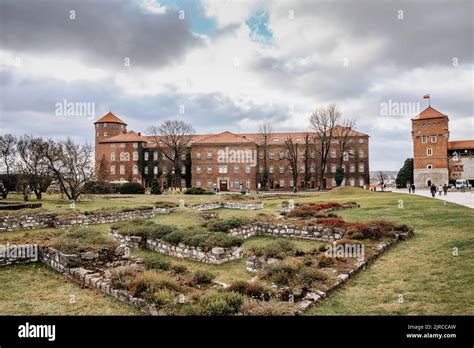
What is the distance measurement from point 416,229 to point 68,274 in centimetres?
1384

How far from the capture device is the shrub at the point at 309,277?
7.41 metres

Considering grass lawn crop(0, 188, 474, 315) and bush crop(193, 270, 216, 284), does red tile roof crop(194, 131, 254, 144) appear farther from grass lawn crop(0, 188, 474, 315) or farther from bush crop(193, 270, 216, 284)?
bush crop(193, 270, 216, 284)

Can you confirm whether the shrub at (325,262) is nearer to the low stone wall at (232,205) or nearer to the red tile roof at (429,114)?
the low stone wall at (232,205)

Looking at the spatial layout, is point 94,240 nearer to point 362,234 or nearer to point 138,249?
point 138,249

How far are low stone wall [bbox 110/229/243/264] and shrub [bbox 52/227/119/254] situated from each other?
163 cm

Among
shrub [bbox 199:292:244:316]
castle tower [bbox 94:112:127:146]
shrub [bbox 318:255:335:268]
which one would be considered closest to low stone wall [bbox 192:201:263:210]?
shrub [bbox 318:255:335:268]

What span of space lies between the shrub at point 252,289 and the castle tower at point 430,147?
6297cm

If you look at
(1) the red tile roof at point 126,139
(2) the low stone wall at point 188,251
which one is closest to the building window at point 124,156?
(1) the red tile roof at point 126,139

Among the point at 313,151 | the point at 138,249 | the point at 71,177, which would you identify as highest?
the point at 313,151

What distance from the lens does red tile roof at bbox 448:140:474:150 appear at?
63.8 meters

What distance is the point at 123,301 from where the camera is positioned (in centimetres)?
700

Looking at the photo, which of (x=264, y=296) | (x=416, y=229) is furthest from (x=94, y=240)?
(x=416, y=229)
